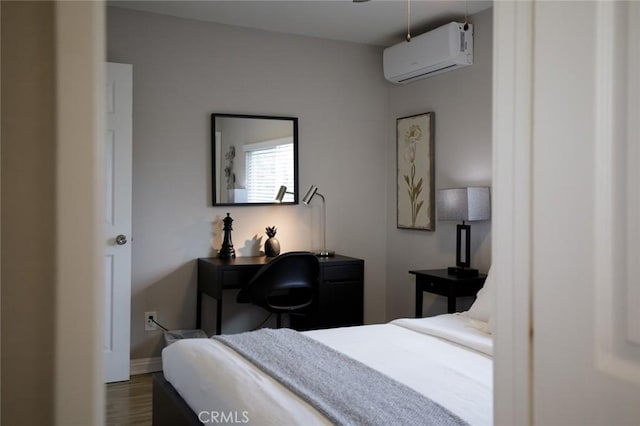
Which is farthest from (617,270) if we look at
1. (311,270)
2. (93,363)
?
(311,270)

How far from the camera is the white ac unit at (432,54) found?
4273mm

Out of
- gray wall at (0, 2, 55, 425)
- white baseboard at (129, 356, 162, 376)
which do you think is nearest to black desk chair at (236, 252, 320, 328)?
white baseboard at (129, 356, 162, 376)

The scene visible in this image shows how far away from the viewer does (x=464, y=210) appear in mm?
4023

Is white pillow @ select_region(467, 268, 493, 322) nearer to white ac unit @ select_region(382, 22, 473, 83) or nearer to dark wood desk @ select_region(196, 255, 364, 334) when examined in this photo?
dark wood desk @ select_region(196, 255, 364, 334)

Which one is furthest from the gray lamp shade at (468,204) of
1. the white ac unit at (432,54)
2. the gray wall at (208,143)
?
the gray wall at (208,143)

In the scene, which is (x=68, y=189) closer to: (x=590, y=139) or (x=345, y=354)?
(x=590, y=139)

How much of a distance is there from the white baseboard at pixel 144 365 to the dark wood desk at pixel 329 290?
1.29ft

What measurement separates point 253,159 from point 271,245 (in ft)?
2.27

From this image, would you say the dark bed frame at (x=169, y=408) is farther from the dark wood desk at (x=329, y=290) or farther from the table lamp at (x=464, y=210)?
the table lamp at (x=464, y=210)

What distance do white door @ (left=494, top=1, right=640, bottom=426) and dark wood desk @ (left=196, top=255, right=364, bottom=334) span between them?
333 centimetres

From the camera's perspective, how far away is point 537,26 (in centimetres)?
95

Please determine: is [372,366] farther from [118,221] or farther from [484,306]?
[118,221]

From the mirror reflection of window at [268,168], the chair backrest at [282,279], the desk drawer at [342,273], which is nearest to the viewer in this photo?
the chair backrest at [282,279]

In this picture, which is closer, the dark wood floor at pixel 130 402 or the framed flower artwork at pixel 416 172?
the dark wood floor at pixel 130 402
